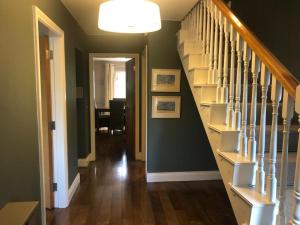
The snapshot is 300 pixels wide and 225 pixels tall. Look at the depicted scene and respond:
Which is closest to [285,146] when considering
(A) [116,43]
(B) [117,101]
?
(A) [116,43]

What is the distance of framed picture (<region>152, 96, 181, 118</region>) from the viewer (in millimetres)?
3867

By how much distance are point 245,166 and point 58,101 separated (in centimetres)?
211

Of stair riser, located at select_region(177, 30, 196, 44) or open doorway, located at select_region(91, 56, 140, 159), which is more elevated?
stair riser, located at select_region(177, 30, 196, 44)

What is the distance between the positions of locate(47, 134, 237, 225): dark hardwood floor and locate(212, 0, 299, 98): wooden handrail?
6.26ft

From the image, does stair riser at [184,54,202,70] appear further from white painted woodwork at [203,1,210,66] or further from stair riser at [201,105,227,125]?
stair riser at [201,105,227,125]

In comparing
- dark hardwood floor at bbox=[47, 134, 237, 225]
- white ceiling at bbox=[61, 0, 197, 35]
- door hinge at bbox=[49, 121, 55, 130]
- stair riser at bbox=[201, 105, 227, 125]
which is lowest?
dark hardwood floor at bbox=[47, 134, 237, 225]

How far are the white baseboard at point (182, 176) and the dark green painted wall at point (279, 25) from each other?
191 centimetres

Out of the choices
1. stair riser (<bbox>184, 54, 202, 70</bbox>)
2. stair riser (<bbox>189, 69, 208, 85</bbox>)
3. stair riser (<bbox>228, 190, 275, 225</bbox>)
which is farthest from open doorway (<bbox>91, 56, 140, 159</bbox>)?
stair riser (<bbox>228, 190, 275, 225</bbox>)

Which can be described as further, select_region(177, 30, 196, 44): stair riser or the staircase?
select_region(177, 30, 196, 44): stair riser

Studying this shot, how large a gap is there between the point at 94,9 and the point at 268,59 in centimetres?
235

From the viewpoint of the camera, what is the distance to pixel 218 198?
3.40 m

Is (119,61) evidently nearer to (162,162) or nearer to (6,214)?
(162,162)

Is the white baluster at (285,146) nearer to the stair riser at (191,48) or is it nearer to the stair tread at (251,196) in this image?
the stair tread at (251,196)

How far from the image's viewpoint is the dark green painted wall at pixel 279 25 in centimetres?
347
